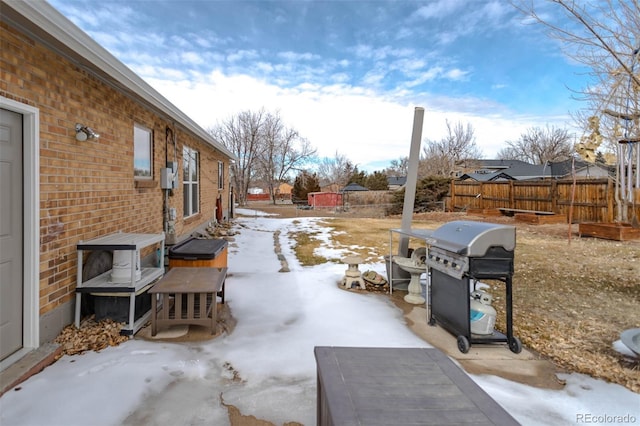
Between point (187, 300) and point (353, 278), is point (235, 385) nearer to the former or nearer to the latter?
point (187, 300)

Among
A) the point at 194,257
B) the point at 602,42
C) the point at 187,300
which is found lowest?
the point at 187,300

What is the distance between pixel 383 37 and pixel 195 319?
970cm

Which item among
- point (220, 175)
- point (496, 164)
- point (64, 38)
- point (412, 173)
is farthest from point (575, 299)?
point (496, 164)

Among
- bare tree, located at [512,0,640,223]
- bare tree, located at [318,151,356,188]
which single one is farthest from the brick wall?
bare tree, located at [318,151,356,188]

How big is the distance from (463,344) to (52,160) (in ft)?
13.7

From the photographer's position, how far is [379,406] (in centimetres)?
146

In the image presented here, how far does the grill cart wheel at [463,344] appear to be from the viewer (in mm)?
3443

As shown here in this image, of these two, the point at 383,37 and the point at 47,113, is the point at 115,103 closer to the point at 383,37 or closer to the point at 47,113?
the point at 47,113

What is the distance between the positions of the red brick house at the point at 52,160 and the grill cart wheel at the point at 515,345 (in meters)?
4.30

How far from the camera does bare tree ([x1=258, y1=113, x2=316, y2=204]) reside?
3356cm

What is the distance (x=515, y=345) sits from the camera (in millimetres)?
3520

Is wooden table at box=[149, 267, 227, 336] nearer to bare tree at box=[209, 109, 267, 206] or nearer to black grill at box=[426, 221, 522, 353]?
black grill at box=[426, 221, 522, 353]

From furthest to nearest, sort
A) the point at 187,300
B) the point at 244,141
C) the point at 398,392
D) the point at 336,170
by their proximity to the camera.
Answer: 1. the point at 336,170
2. the point at 244,141
3. the point at 187,300
4. the point at 398,392

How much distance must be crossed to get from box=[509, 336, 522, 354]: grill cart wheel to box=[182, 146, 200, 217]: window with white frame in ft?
22.7
